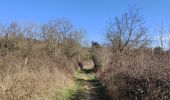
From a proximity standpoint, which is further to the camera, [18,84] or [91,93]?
[91,93]

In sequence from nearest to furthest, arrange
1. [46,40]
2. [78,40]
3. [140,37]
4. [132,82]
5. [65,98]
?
[132,82] < [65,98] < [140,37] < [46,40] < [78,40]

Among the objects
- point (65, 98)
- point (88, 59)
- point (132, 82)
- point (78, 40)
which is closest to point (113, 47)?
point (65, 98)

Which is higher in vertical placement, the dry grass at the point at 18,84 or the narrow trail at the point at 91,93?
the dry grass at the point at 18,84

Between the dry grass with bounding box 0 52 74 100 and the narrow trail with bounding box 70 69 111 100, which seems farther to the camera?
the narrow trail with bounding box 70 69 111 100

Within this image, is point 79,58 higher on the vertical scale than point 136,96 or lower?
higher

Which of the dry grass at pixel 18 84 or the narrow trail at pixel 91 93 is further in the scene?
the narrow trail at pixel 91 93

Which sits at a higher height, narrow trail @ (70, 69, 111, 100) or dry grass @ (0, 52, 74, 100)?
dry grass @ (0, 52, 74, 100)

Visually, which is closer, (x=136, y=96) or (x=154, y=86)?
(x=154, y=86)

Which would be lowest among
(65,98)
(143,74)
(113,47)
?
(65,98)

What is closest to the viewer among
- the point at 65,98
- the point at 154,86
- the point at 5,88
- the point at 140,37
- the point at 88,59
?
the point at 154,86

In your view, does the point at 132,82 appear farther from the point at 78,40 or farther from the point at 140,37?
the point at 78,40

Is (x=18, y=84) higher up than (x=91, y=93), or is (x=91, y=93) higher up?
(x=18, y=84)

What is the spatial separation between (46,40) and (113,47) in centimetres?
2289

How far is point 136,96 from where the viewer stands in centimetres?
1133
